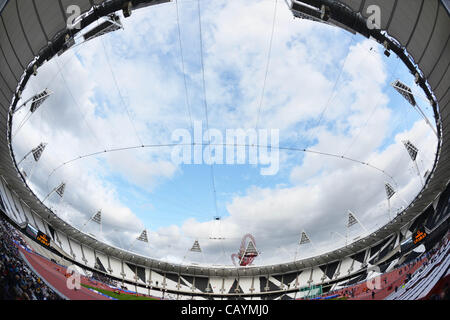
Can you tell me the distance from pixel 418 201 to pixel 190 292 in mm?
40750

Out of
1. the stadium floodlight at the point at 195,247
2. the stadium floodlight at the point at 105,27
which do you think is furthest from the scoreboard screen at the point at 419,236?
the stadium floodlight at the point at 105,27

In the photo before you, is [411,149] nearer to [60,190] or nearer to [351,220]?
[351,220]

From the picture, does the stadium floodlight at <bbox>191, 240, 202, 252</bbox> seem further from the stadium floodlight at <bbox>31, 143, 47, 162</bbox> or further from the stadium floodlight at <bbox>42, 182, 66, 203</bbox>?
the stadium floodlight at <bbox>31, 143, 47, 162</bbox>

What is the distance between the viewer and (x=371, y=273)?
128ft

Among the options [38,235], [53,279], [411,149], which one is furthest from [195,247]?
[411,149]

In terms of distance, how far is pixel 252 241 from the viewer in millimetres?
56188

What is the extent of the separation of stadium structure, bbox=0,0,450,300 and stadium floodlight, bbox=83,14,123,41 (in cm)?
9

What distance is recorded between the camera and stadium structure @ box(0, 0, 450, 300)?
16.5m

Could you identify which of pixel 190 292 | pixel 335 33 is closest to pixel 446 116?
pixel 335 33

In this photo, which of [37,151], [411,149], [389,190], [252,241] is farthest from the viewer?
[252,241]

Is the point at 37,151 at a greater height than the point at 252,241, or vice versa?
the point at 37,151

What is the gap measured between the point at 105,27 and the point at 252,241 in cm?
4648

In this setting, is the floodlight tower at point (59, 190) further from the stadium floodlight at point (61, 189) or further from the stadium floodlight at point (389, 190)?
the stadium floodlight at point (389, 190)

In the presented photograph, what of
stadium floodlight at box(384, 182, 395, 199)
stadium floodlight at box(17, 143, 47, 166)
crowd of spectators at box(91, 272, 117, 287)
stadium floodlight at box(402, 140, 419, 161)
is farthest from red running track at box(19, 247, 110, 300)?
stadium floodlight at box(384, 182, 395, 199)
